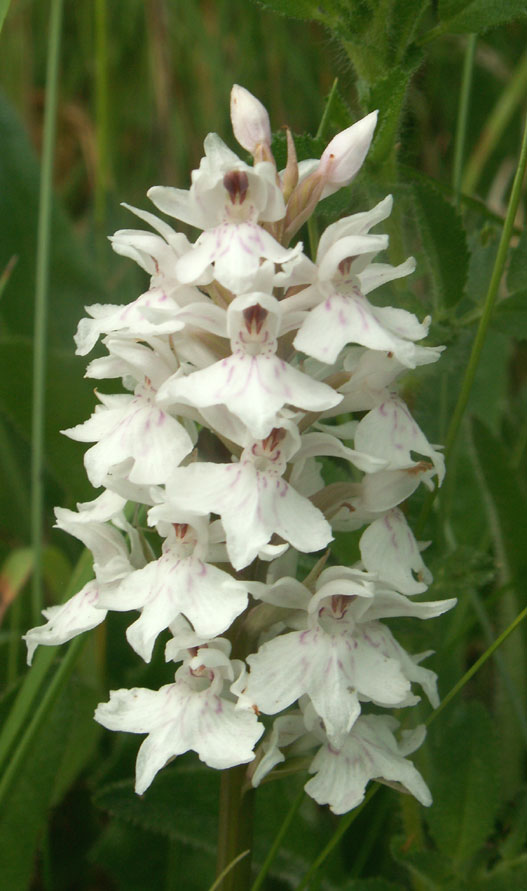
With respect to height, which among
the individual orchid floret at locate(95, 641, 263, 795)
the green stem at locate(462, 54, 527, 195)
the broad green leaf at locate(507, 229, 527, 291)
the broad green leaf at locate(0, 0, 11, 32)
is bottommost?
the individual orchid floret at locate(95, 641, 263, 795)

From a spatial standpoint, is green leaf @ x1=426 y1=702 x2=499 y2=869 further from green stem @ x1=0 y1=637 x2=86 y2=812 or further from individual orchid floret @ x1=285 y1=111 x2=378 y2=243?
individual orchid floret @ x1=285 y1=111 x2=378 y2=243

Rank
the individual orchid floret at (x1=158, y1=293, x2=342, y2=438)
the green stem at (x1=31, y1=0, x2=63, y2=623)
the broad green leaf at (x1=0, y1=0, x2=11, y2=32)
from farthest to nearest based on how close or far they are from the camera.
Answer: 1. the green stem at (x1=31, y1=0, x2=63, y2=623)
2. the broad green leaf at (x1=0, y1=0, x2=11, y2=32)
3. the individual orchid floret at (x1=158, y1=293, x2=342, y2=438)

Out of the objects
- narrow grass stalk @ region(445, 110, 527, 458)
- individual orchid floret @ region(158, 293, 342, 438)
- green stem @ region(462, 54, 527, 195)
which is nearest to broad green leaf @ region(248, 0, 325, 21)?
narrow grass stalk @ region(445, 110, 527, 458)

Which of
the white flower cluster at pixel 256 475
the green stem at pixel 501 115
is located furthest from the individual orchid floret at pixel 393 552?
the green stem at pixel 501 115

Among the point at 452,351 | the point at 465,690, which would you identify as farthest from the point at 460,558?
the point at 465,690

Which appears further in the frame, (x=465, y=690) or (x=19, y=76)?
(x=19, y=76)

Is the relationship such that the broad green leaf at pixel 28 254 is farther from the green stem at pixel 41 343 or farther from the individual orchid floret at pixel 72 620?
the individual orchid floret at pixel 72 620

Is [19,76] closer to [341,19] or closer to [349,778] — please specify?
[341,19]

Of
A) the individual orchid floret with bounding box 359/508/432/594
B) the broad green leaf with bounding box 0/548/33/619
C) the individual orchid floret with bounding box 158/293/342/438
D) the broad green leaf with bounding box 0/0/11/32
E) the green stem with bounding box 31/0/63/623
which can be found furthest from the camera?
the broad green leaf with bounding box 0/548/33/619
